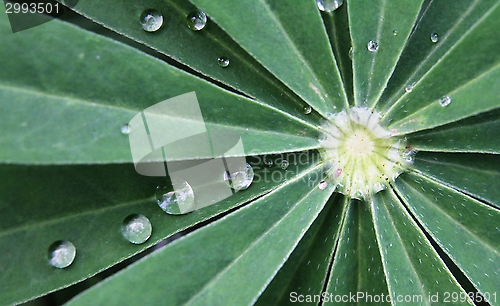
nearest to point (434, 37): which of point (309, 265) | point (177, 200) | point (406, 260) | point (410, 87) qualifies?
point (410, 87)

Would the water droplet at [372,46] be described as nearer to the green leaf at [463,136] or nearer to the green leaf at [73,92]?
the green leaf at [463,136]

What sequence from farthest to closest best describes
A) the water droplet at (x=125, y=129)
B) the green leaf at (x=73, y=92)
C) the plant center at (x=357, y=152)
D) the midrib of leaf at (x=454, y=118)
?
the plant center at (x=357, y=152)
the midrib of leaf at (x=454, y=118)
the water droplet at (x=125, y=129)
the green leaf at (x=73, y=92)

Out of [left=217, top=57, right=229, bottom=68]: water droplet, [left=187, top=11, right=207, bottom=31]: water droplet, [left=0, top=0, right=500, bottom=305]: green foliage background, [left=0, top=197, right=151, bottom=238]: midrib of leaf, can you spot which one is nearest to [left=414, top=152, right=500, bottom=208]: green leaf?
[left=0, top=0, right=500, bottom=305]: green foliage background

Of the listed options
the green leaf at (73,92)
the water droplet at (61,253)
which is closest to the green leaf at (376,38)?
the green leaf at (73,92)

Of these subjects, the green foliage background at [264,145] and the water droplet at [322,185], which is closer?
the green foliage background at [264,145]

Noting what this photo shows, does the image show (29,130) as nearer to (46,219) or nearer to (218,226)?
(46,219)

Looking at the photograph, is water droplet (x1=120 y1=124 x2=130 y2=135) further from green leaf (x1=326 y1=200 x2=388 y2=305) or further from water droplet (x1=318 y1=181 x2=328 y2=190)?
green leaf (x1=326 y1=200 x2=388 y2=305)
